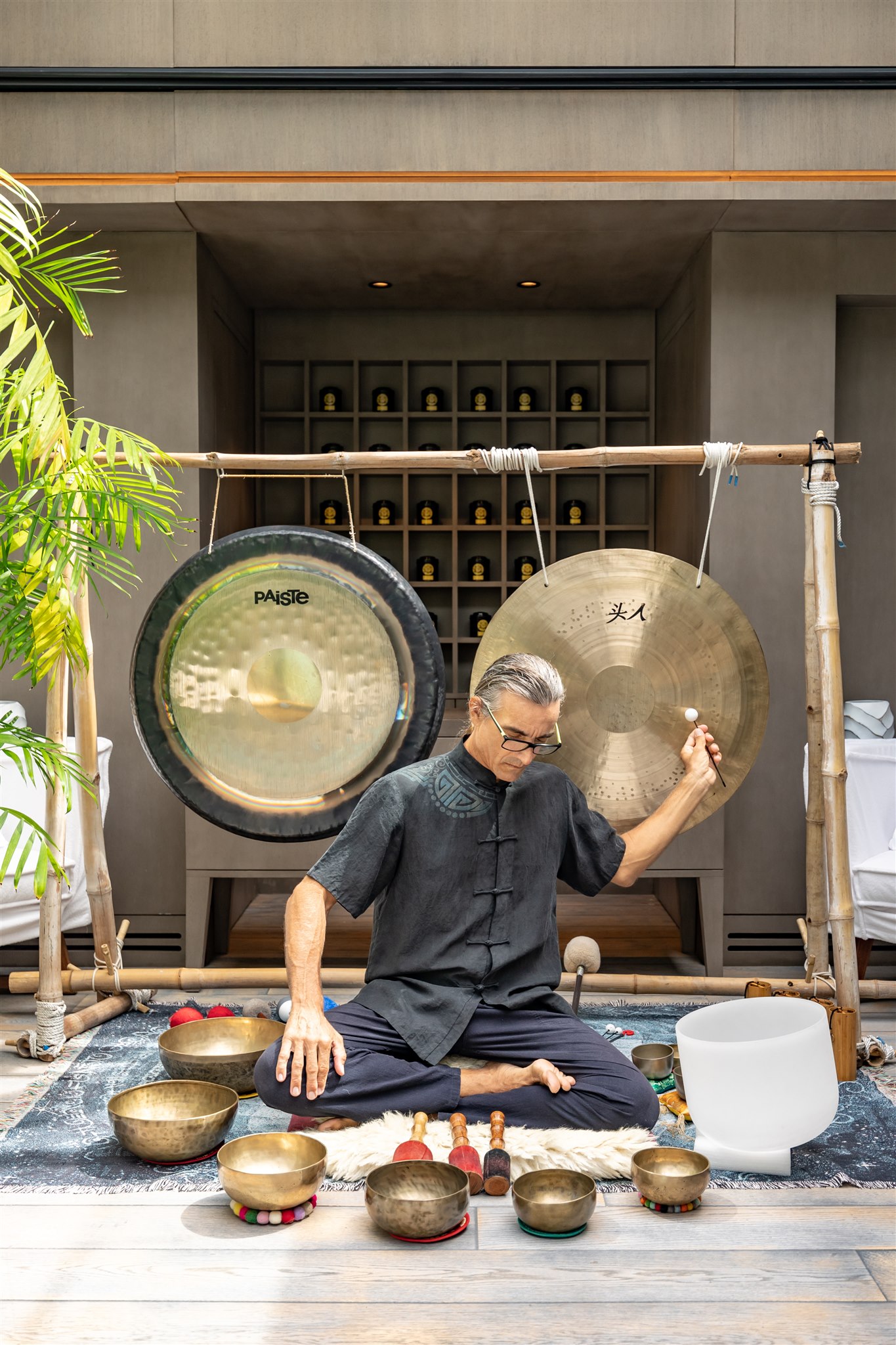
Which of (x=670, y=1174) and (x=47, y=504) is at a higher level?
(x=47, y=504)

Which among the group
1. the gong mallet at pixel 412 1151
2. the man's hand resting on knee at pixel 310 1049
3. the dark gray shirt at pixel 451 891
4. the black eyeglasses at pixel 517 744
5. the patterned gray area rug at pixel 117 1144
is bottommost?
the patterned gray area rug at pixel 117 1144

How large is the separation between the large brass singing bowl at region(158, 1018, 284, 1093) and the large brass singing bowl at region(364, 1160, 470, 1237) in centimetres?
54

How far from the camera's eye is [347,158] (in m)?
3.24

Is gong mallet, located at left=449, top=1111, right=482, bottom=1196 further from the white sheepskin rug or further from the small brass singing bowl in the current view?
the small brass singing bowl

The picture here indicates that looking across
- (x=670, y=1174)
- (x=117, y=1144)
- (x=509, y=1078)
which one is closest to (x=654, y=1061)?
(x=509, y=1078)

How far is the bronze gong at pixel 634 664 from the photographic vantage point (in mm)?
2617

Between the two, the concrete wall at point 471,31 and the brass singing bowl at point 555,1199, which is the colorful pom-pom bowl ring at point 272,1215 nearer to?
the brass singing bowl at point 555,1199

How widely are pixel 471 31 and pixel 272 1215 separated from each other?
2.92 metres

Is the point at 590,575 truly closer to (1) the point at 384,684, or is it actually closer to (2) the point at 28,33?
(1) the point at 384,684

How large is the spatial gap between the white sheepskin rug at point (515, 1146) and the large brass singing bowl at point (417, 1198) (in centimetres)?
13

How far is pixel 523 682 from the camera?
85.8 inches

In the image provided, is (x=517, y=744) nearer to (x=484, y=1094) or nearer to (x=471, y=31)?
(x=484, y=1094)

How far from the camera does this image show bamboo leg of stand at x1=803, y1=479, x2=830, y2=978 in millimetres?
2742

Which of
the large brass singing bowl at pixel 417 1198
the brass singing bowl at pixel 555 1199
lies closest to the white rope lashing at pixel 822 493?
the brass singing bowl at pixel 555 1199
